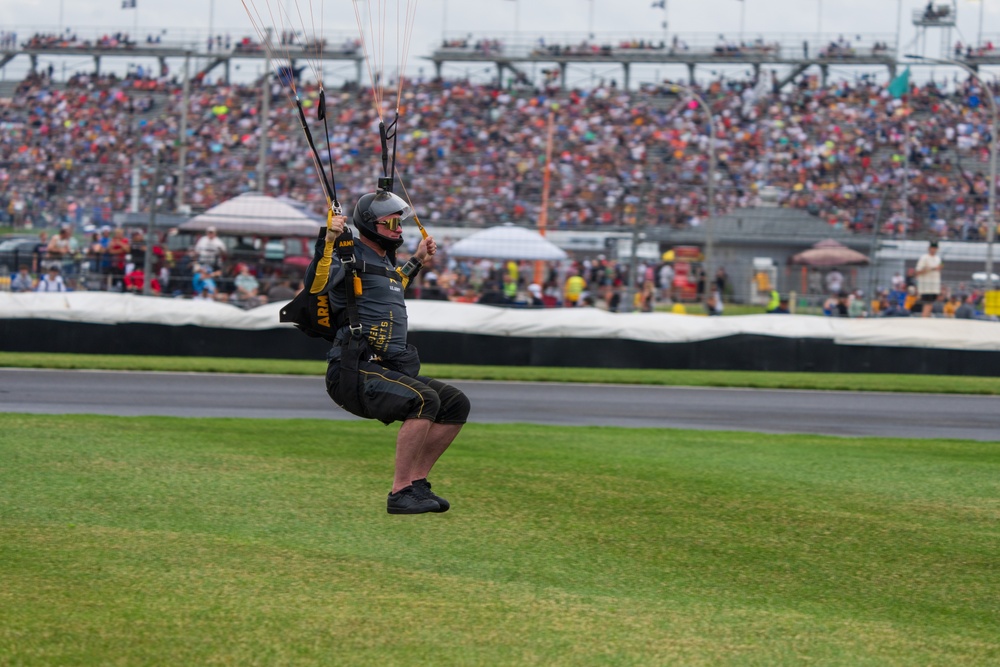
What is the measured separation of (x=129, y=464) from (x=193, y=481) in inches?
32.9

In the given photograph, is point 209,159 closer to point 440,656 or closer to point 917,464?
point 917,464

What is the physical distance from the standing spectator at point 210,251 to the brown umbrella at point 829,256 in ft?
33.7

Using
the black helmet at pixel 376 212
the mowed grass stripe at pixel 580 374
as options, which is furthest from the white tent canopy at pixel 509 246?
the black helmet at pixel 376 212

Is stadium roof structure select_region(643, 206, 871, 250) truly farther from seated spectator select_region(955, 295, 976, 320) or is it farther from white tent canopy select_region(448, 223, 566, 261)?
white tent canopy select_region(448, 223, 566, 261)

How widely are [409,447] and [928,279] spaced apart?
1717 cm

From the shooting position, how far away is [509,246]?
75.4 feet

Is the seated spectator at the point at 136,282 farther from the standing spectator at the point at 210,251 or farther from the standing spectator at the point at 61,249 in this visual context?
the standing spectator at the point at 61,249

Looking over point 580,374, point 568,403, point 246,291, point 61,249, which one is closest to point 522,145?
point 246,291

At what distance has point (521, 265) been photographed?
25.4 m

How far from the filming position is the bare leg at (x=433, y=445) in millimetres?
6621

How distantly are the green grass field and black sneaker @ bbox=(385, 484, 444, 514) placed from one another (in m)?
0.06

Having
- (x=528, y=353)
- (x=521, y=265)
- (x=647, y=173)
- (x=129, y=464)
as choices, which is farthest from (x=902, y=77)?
(x=129, y=464)

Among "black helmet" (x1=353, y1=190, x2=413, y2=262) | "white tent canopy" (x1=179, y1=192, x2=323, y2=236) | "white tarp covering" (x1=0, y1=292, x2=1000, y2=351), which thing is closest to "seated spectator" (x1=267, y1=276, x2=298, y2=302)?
"white tarp covering" (x1=0, y1=292, x2=1000, y2=351)

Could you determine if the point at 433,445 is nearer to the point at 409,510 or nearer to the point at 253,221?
the point at 409,510
